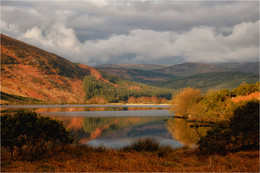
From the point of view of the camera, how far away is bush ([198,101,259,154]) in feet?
41.0

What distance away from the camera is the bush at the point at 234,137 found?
12.5 m

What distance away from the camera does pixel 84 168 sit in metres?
8.22

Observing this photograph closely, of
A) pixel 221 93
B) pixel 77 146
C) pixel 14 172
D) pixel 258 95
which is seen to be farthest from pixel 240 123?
pixel 221 93

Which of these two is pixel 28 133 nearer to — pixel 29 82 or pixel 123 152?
pixel 123 152

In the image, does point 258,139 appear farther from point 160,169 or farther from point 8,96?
point 8,96

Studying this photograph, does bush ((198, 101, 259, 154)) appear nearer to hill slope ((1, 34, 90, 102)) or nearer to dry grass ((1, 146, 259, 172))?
dry grass ((1, 146, 259, 172))

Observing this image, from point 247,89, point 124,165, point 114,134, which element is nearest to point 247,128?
point 124,165

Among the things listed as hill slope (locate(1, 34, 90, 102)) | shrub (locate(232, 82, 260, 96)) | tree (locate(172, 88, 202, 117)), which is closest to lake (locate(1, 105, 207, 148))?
tree (locate(172, 88, 202, 117))

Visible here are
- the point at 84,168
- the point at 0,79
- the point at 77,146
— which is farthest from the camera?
the point at 0,79

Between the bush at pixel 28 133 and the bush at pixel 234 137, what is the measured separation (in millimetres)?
7708

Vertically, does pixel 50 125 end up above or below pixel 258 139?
above

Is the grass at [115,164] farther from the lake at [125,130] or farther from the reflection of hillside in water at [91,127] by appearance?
the reflection of hillside in water at [91,127]

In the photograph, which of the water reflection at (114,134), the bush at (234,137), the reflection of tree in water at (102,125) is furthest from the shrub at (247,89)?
the bush at (234,137)

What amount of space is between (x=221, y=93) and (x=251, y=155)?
3274 cm
